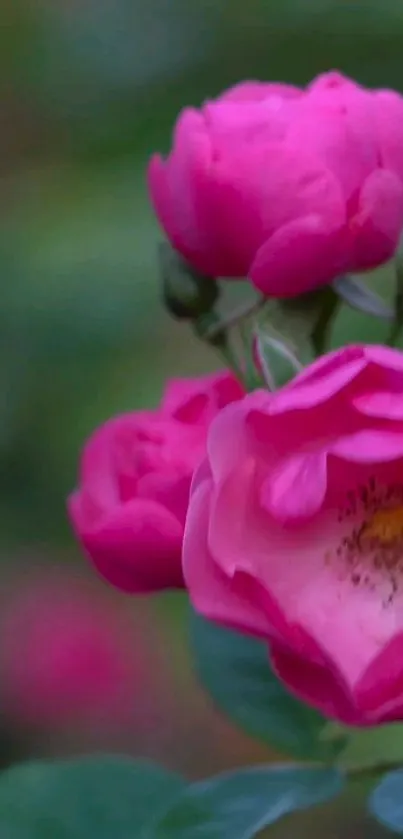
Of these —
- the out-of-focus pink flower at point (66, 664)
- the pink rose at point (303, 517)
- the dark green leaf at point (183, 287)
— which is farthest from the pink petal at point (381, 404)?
the out-of-focus pink flower at point (66, 664)

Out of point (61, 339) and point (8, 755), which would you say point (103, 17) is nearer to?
point (61, 339)

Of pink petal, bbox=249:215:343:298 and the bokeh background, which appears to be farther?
the bokeh background

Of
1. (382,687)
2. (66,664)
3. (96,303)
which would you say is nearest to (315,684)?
(382,687)

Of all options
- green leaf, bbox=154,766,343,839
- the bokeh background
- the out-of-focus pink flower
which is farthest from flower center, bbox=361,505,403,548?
the out-of-focus pink flower

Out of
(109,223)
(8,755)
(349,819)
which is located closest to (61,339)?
(109,223)

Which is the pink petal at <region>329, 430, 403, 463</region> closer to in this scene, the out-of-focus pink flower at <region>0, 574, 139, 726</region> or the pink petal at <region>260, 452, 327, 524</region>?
the pink petal at <region>260, 452, 327, 524</region>

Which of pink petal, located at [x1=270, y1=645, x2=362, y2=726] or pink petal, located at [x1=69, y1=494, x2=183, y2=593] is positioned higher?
pink petal, located at [x1=69, y1=494, x2=183, y2=593]
